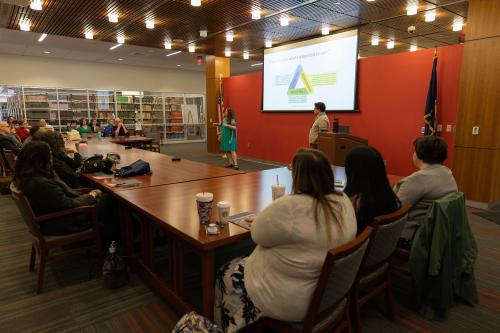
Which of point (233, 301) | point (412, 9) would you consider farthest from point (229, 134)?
point (233, 301)

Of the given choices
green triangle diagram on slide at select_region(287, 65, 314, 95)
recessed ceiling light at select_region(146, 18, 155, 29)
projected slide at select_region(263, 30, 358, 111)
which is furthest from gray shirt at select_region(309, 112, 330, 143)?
recessed ceiling light at select_region(146, 18, 155, 29)

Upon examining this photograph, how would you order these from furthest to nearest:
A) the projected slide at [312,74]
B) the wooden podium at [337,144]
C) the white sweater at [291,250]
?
1. the projected slide at [312,74]
2. the wooden podium at [337,144]
3. the white sweater at [291,250]

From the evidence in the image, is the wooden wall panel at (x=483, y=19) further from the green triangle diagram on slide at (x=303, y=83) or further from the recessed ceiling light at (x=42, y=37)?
the recessed ceiling light at (x=42, y=37)

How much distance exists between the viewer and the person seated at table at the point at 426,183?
2.16m

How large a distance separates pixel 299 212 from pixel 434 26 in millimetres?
7075

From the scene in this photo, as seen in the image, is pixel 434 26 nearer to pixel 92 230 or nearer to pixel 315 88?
pixel 315 88

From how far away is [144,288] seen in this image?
257 cm

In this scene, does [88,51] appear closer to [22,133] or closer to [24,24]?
[24,24]

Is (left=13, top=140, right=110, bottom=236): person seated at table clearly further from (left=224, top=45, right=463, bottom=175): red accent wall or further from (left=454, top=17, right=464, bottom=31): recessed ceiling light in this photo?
(left=454, top=17, right=464, bottom=31): recessed ceiling light

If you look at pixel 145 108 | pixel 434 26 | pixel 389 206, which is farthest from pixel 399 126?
pixel 145 108

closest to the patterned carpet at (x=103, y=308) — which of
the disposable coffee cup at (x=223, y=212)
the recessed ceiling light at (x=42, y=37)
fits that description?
the disposable coffee cup at (x=223, y=212)

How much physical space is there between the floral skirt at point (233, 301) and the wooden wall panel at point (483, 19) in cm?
478

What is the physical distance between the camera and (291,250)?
132cm

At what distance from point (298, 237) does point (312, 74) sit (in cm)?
642
